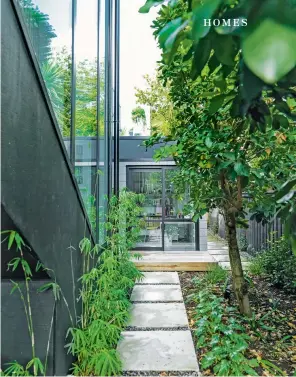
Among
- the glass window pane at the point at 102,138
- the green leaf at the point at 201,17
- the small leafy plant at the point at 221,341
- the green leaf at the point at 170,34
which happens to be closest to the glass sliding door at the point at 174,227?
the glass window pane at the point at 102,138

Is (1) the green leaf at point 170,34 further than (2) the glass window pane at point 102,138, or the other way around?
(2) the glass window pane at point 102,138

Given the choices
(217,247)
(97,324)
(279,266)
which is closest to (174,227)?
(217,247)

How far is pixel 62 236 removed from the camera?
2.11 meters

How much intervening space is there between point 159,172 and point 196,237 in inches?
68.7

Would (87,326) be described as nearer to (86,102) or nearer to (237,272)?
(237,272)

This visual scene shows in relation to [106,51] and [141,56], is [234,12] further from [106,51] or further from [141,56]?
[141,56]

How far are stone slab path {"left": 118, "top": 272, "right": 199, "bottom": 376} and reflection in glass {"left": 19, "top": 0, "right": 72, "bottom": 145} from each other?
6.33 feet

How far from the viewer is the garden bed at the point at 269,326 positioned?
8.10ft

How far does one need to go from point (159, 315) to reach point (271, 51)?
11.5 feet

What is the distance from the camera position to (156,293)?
14.1ft

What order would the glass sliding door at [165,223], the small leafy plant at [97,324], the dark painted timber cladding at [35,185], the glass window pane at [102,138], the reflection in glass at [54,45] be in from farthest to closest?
1. the glass sliding door at [165,223]
2. the glass window pane at [102,138]
3. the small leafy plant at [97,324]
4. the reflection in glass at [54,45]
5. the dark painted timber cladding at [35,185]

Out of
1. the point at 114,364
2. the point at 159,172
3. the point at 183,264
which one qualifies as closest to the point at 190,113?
the point at 114,364

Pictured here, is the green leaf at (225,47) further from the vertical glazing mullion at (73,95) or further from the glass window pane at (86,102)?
the glass window pane at (86,102)

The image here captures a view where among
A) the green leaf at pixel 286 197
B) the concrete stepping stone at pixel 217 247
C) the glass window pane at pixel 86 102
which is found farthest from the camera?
the concrete stepping stone at pixel 217 247
